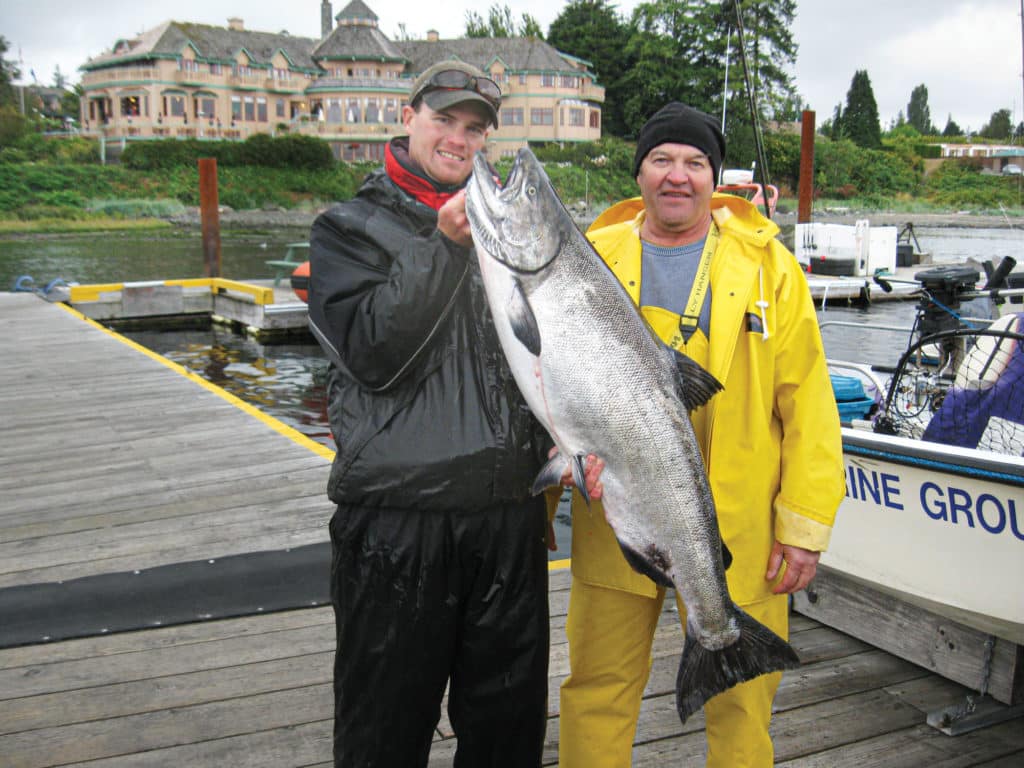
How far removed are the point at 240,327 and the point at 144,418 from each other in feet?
32.7

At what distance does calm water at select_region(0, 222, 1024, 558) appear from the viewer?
519 inches

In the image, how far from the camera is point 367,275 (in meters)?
2.31

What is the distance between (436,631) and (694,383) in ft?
3.15

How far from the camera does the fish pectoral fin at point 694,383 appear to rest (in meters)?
2.44

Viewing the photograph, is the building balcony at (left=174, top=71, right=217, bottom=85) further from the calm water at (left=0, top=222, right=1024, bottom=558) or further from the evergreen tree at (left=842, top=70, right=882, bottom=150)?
the evergreen tree at (left=842, top=70, right=882, bottom=150)

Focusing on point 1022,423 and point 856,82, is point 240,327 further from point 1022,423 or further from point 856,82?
point 856,82

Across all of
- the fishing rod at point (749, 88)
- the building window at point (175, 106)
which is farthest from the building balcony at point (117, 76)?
the fishing rod at point (749, 88)

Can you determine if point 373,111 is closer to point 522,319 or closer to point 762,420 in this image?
point 762,420

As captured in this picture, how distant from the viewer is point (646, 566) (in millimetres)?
2432

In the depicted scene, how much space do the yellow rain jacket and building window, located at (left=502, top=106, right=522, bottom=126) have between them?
229 ft

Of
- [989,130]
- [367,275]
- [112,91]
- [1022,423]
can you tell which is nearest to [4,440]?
[367,275]

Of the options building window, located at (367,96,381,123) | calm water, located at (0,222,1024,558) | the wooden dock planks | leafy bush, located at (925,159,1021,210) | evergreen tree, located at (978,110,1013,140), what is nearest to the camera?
the wooden dock planks

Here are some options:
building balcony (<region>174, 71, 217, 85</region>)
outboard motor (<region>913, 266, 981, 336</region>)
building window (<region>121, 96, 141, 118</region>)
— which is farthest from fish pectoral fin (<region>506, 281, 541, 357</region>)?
building window (<region>121, 96, 141, 118</region>)

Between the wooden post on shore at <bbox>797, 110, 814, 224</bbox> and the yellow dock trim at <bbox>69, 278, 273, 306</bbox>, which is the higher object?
the wooden post on shore at <bbox>797, 110, 814, 224</bbox>
